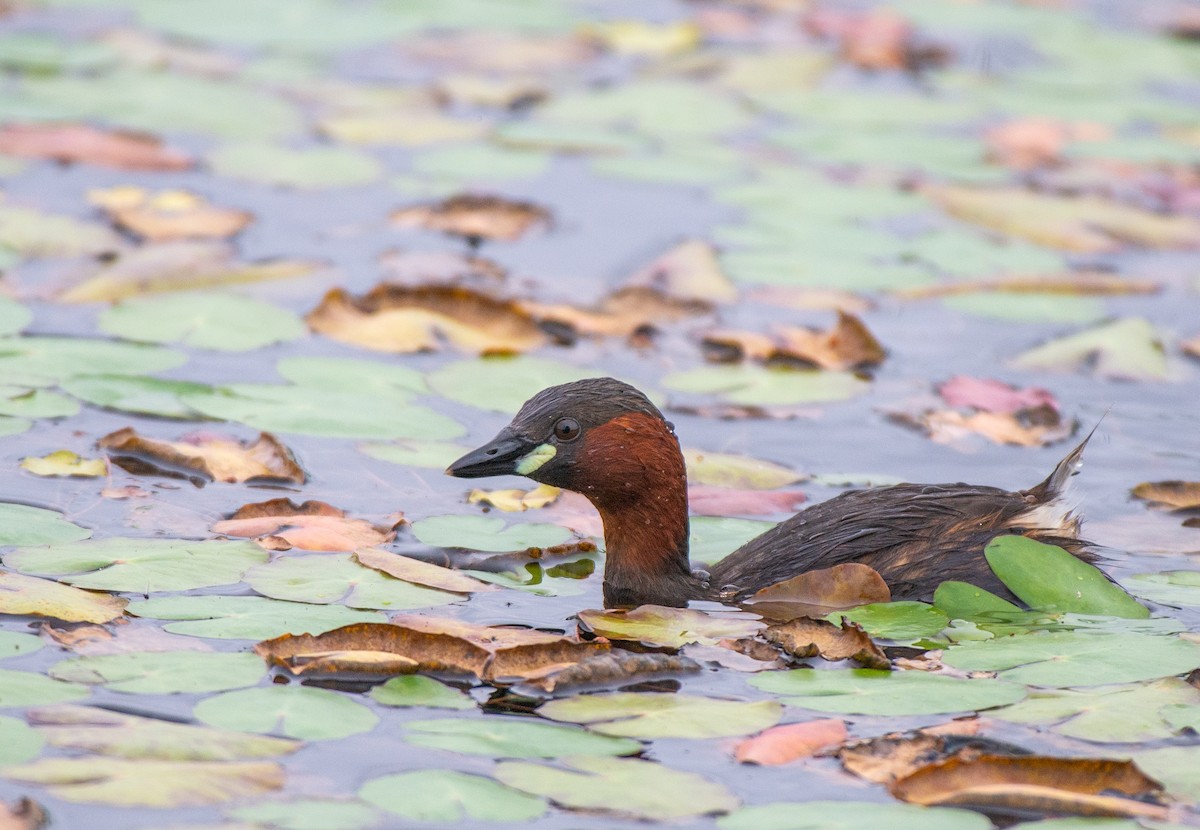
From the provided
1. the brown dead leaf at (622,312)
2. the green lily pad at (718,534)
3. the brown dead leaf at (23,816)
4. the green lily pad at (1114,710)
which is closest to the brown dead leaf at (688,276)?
the brown dead leaf at (622,312)

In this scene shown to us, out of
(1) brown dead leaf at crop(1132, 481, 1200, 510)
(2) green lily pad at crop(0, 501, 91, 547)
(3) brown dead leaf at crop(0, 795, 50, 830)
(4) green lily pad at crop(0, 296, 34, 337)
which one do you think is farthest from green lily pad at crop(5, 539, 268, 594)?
(1) brown dead leaf at crop(1132, 481, 1200, 510)

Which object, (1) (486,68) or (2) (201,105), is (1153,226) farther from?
(2) (201,105)

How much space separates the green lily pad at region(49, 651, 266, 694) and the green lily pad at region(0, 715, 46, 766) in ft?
0.89

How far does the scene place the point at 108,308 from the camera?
7.03 meters

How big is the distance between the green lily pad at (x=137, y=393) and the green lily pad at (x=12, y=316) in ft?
1.84

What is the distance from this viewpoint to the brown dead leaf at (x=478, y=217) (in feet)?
27.3

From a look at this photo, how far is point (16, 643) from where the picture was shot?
4.35m

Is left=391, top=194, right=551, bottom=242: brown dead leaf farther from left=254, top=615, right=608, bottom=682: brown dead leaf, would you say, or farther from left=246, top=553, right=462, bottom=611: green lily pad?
left=254, top=615, right=608, bottom=682: brown dead leaf

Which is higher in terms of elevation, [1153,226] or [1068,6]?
[1068,6]

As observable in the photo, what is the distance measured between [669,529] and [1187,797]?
1883 mm


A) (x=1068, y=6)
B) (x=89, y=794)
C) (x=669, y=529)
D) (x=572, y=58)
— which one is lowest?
(x=89, y=794)

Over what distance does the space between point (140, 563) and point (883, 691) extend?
6.61ft

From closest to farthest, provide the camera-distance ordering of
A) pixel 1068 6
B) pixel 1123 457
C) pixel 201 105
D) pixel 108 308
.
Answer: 1. pixel 1123 457
2. pixel 108 308
3. pixel 201 105
4. pixel 1068 6

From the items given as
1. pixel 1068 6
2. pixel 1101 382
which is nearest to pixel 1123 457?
pixel 1101 382
